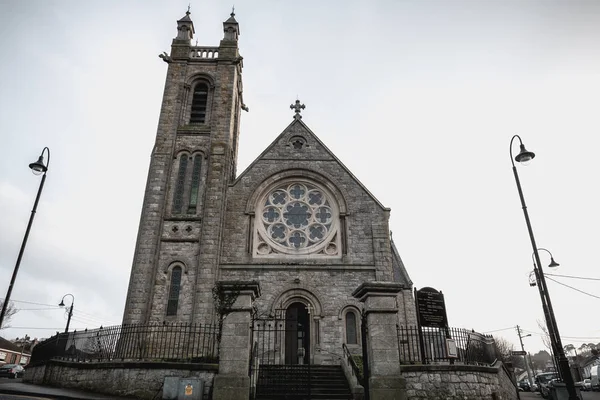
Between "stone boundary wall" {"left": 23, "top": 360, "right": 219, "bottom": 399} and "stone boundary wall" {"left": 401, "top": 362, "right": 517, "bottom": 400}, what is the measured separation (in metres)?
4.87

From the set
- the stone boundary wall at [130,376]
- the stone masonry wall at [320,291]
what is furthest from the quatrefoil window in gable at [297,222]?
the stone boundary wall at [130,376]

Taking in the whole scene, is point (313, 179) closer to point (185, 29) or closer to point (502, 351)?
point (185, 29)

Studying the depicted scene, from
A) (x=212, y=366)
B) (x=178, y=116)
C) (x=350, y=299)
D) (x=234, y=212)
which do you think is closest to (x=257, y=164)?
(x=234, y=212)

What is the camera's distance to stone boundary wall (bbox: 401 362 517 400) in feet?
34.9

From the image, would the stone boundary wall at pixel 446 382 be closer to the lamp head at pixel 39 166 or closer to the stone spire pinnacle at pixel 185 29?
the lamp head at pixel 39 166

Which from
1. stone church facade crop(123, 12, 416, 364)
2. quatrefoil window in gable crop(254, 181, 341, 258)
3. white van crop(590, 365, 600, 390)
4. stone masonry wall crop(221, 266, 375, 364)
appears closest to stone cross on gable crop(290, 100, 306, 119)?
stone church facade crop(123, 12, 416, 364)

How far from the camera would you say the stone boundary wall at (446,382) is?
1063 centimetres

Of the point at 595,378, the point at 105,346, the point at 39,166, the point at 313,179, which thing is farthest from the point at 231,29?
the point at 595,378

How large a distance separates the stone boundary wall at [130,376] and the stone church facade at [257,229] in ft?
15.0

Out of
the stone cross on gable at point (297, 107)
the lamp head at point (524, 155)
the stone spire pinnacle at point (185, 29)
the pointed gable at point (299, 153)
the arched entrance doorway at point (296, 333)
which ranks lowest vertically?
the arched entrance doorway at point (296, 333)

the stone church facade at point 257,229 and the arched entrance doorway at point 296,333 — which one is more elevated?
the stone church facade at point 257,229

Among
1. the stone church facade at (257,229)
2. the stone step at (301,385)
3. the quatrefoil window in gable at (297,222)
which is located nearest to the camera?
the stone step at (301,385)

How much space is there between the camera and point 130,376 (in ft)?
36.9

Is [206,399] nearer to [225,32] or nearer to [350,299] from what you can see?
[350,299]
